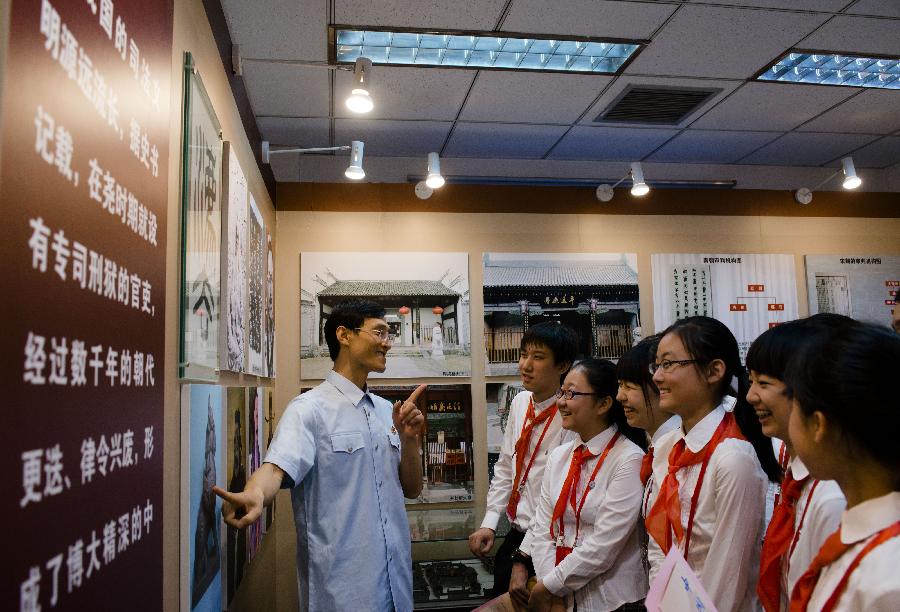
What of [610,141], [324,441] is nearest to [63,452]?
[324,441]

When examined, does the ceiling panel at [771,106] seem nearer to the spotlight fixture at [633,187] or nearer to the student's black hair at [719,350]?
the spotlight fixture at [633,187]

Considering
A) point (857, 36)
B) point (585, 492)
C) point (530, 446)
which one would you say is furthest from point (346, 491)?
point (857, 36)

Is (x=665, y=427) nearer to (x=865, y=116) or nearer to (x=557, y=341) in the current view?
(x=557, y=341)

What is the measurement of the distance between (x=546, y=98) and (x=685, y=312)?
1935mm

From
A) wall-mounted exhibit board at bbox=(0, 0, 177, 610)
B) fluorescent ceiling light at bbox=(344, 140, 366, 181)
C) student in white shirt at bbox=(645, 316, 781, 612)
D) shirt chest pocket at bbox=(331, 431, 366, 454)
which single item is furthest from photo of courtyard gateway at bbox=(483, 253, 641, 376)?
wall-mounted exhibit board at bbox=(0, 0, 177, 610)

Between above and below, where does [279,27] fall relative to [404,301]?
above

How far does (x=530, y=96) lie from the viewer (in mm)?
4066

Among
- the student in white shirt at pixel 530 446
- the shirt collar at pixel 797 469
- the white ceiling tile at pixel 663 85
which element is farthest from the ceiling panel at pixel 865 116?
the shirt collar at pixel 797 469

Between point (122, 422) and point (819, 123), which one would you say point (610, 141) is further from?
point (122, 422)

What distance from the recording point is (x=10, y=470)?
83 centimetres

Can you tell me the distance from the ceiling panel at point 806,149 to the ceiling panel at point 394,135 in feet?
7.99

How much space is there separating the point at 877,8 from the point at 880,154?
98.3 inches

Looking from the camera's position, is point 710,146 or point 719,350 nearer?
point 719,350

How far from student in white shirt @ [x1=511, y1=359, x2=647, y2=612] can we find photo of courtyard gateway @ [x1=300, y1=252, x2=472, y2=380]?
6.93 feet
